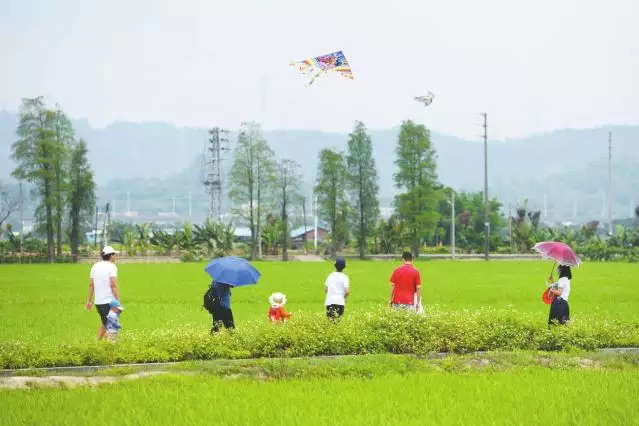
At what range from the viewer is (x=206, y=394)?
991cm

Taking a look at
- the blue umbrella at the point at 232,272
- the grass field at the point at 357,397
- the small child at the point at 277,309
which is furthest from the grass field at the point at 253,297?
the grass field at the point at 357,397

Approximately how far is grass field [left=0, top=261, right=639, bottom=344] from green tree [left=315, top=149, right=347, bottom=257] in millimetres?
30659

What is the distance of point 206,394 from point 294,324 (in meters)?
3.16

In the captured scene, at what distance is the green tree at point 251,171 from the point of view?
73.4m

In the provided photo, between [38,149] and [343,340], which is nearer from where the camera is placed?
[343,340]

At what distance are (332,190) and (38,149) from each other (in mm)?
24774

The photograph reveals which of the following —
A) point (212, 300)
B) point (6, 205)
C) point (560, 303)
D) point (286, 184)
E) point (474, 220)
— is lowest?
point (560, 303)

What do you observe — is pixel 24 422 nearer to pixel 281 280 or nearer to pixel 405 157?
pixel 281 280

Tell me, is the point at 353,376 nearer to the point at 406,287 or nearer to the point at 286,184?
the point at 406,287

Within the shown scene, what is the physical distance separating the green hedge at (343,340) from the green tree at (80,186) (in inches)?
2424

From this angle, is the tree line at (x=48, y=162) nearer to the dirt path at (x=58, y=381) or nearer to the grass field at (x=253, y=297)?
the grass field at (x=253, y=297)

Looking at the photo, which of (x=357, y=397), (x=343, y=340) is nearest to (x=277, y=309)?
(x=343, y=340)

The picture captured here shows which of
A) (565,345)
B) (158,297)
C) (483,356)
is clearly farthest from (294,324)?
(158,297)

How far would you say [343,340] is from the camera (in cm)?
1265
